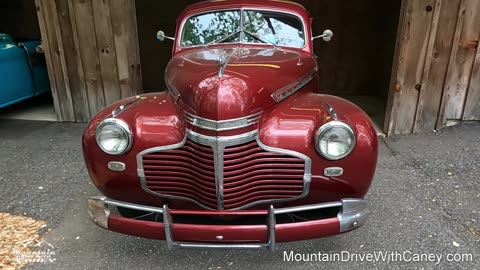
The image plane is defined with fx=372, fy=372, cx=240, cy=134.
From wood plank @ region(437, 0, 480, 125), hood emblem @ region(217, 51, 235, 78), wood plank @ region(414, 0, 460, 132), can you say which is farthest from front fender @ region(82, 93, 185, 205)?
wood plank @ region(437, 0, 480, 125)

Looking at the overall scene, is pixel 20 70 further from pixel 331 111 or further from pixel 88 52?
pixel 331 111

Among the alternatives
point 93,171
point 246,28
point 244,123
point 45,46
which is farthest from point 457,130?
point 45,46

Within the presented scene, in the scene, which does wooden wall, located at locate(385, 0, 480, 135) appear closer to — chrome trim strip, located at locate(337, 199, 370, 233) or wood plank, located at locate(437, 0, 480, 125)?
wood plank, located at locate(437, 0, 480, 125)

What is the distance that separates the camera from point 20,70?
5.18 m

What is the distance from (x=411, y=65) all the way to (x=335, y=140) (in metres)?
2.87

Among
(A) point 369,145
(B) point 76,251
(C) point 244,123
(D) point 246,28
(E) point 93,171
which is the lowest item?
Answer: (B) point 76,251

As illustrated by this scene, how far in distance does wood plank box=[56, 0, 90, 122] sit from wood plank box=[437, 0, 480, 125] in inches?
186

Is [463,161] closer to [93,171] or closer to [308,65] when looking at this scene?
[308,65]

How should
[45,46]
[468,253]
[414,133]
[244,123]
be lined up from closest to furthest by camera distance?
[244,123], [468,253], [414,133], [45,46]

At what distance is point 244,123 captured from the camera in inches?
82.0

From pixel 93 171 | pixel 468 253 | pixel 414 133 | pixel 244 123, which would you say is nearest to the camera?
pixel 244 123

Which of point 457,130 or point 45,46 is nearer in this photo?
point 457,130

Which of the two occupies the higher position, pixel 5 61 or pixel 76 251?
pixel 5 61

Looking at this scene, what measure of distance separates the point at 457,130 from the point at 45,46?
5.47 m
